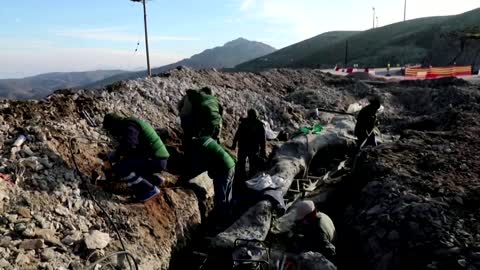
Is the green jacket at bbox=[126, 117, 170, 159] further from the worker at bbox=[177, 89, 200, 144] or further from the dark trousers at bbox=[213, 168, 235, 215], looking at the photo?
the worker at bbox=[177, 89, 200, 144]

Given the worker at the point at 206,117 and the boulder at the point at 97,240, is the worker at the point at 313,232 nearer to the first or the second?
the boulder at the point at 97,240

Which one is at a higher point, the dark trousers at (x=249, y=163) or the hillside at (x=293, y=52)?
the hillside at (x=293, y=52)

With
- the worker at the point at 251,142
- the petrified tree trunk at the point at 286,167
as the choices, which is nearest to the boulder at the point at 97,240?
the petrified tree trunk at the point at 286,167

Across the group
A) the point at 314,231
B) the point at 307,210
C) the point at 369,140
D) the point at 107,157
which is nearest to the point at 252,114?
the point at 107,157

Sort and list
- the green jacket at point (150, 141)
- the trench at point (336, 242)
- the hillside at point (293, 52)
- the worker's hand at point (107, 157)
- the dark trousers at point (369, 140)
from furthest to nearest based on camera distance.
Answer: the hillside at point (293, 52) → the dark trousers at point (369, 140) → the worker's hand at point (107, 157) → the green jacket at point (150, 141) → the trench at point (336, 242)

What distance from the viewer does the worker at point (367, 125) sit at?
958cm

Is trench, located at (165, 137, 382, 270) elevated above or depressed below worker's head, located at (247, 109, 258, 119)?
below

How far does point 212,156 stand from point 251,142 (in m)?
1.98

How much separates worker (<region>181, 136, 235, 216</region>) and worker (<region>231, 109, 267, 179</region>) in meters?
1.72

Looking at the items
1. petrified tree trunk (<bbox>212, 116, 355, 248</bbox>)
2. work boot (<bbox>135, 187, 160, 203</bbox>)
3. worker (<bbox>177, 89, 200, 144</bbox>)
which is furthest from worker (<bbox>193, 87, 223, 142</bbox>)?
work boot (<bbox>135, 187, 160, 203</bbox>)

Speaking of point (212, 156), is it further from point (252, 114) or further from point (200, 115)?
point (252, 114)

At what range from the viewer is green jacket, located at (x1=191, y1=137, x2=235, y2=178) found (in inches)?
259

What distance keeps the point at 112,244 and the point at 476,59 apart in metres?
36.7

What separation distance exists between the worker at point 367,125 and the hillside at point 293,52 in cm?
6801
